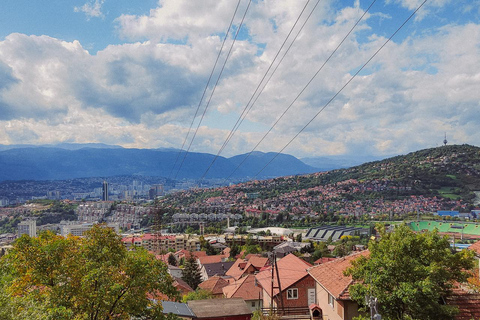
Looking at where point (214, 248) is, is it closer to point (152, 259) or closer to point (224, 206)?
point (152, 259)

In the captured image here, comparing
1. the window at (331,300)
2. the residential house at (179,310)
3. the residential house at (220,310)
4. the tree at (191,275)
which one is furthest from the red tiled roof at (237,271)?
the window at (331,300)

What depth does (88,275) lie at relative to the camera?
896cm

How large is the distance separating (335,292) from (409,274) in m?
4.22

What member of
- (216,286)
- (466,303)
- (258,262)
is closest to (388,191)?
(258,262)

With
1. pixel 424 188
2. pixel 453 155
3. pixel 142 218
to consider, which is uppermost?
pixel 453 155

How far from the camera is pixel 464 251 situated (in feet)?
34.7

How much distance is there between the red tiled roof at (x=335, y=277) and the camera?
13.1 m

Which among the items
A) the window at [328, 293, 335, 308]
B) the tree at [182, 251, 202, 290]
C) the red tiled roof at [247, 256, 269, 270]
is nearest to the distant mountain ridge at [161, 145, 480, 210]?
the red tiled roof at [247, 256, 269, 270]

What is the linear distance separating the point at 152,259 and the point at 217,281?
A: 23.9m

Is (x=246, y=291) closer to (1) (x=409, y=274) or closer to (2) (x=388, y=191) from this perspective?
(1) (x=409, y=274)

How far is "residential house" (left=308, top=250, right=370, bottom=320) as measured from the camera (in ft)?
42.5

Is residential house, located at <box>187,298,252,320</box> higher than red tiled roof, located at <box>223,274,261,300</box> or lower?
higher

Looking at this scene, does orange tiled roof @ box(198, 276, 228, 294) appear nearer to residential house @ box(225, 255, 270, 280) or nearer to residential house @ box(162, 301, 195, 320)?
residential house @ box(225, 255, 270, 280)

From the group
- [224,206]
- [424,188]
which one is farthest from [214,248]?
[424,188]
